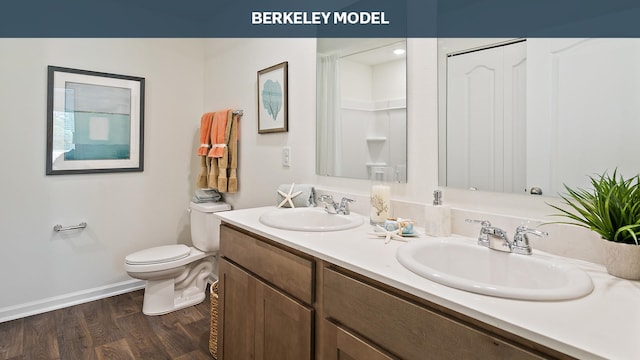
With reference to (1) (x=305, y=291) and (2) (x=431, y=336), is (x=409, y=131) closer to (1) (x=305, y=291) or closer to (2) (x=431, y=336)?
(1) (x=305, y=291)

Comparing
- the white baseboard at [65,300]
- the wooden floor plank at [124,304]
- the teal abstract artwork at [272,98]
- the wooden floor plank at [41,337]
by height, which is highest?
the teal abstract artwork at [272,98]

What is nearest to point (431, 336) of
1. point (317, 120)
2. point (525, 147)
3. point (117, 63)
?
point (525, 147)

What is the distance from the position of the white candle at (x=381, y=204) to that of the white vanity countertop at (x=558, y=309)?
1.22 feet

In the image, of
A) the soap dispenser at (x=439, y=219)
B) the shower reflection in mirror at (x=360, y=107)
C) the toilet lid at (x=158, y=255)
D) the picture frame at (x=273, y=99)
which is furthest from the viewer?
the toilet lid at (x=158, y=255)

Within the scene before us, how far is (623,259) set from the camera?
2.71 feet

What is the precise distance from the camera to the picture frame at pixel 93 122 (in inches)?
95.1

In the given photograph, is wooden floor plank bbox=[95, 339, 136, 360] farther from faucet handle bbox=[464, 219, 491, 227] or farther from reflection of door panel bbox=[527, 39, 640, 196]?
reflection of door panel bbox=[527, 39, 640, 196]

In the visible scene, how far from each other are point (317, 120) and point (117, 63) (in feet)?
6.05

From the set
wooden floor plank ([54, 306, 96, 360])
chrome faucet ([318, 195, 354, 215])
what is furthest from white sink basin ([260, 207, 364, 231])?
wooden floor plank ([54, 306, 96, 360])

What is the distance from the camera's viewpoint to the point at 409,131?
1.46 m

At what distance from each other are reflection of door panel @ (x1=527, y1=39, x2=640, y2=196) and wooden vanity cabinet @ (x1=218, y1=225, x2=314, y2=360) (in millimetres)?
828

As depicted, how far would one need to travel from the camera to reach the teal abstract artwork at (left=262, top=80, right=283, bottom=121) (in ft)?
7.06

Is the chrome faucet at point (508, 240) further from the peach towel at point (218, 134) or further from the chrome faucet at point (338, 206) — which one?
the peach towel at point (218, 134)

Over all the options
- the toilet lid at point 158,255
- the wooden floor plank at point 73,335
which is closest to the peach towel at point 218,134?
the toilet lid at point 158,255
